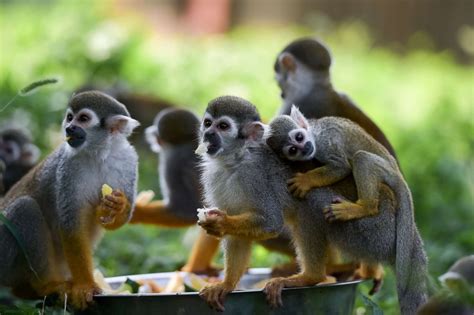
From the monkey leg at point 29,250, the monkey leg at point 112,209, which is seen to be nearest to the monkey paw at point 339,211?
the monkey leg at point 112,209

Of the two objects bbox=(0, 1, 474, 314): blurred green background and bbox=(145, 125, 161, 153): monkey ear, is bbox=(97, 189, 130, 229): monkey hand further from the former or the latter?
bbox=(145, 125, 161, 153): monkey ear

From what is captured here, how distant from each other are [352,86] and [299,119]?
8.35 meters

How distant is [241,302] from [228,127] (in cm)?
84

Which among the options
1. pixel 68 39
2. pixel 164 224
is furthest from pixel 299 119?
pixel 68 39

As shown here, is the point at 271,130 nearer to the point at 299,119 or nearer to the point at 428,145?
the point at 299,119

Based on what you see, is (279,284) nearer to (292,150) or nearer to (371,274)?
(292,150)

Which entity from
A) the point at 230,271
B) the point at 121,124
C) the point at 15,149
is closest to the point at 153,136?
the point at 15,149

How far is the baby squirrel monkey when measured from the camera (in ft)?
15.9

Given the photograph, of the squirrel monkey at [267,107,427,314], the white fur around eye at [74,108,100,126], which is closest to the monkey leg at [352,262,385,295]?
the squirrel monkey at [267,107,427,314]

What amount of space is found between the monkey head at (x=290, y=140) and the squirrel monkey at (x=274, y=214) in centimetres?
1

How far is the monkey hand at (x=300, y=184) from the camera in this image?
15.2 feet

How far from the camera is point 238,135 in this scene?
457cm

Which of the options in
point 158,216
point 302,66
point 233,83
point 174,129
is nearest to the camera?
point 302,66

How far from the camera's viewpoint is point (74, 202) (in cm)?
487
